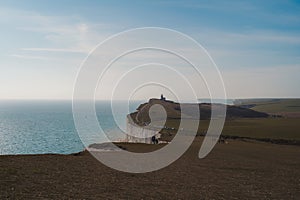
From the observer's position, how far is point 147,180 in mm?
27844

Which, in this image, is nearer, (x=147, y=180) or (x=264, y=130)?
(x=147, y=180)

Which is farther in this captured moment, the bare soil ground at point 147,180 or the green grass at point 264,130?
the green grass at point 264,130

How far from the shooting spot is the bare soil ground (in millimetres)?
22609

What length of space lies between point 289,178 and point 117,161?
17.4 m

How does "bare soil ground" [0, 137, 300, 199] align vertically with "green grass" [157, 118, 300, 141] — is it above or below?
above

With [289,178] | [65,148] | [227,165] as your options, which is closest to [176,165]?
[227,165]

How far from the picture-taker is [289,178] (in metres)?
30.7

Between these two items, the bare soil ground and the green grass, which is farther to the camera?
the green grass

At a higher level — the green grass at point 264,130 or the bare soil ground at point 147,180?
the bare soil ground at point 147,180

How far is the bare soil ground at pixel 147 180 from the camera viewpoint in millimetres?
22609

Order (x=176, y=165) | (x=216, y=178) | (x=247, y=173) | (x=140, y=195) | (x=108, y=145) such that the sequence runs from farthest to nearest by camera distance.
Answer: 1. (x=108, y=145)
2. (x=176, y=165)
3. (x=247, y=173)
4. (x=216, y=178)
5. (x=140, y=195)

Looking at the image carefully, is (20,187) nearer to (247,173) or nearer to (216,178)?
(216,178)

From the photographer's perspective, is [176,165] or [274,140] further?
[274,140]

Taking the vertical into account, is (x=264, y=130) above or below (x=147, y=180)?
below
